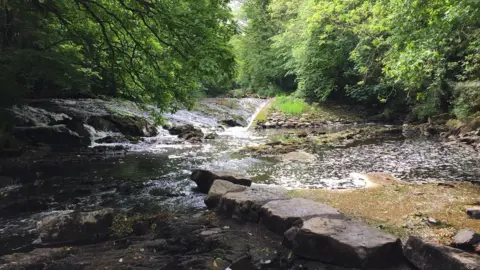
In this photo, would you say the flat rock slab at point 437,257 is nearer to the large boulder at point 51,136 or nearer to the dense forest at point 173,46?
the dense forest at point 173,46

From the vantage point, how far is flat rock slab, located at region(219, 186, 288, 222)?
6.11 m

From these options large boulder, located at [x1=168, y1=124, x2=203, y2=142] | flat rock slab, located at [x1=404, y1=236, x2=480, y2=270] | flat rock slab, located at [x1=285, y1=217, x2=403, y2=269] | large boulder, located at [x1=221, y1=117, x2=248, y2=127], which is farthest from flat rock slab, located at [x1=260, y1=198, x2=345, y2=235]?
large boulder, located at [x1=221, y1=117, x2=248, y2=127]

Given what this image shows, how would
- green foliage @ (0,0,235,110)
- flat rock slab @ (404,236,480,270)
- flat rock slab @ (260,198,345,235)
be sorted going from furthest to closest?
green foliage @ (0,0,235,110), flat rock slab @ (260,198,345,235), flat rock slab @ (404,236,480,270)

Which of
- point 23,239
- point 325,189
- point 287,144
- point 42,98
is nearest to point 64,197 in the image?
point 23,239

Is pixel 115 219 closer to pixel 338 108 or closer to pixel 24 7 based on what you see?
pixel 24 7

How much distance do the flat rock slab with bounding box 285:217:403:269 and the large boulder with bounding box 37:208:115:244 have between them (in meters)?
3.10

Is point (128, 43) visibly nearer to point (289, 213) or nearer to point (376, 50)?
point (289, 213)

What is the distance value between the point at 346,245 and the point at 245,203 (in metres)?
2.21

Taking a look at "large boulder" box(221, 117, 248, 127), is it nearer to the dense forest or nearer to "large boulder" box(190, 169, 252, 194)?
the dense forest

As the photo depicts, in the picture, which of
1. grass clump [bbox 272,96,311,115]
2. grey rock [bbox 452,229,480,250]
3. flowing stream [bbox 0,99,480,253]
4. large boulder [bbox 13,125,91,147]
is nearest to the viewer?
grey rock [bbox 452,229,480,250]

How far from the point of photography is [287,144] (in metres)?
15.2

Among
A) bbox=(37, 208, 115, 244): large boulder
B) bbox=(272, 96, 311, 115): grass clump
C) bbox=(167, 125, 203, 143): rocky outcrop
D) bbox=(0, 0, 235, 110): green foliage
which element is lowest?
bbox=(37, 208, 115, 244): large boulder

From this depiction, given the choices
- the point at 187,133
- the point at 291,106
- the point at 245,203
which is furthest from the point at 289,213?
the point at 291,106

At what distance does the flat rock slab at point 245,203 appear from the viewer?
6105mm
